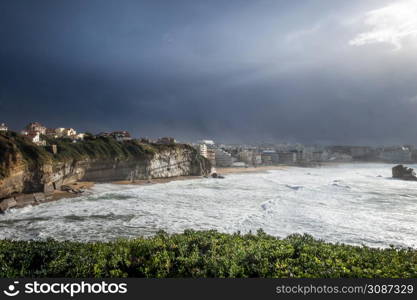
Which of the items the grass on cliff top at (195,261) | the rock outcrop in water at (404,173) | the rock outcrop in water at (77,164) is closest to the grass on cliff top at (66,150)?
the rock outcrop in water at (77,164)

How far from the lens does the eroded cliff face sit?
106ft

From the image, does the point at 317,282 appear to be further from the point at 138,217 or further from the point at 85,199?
the point at 85,199

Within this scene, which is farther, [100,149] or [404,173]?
[404,173]

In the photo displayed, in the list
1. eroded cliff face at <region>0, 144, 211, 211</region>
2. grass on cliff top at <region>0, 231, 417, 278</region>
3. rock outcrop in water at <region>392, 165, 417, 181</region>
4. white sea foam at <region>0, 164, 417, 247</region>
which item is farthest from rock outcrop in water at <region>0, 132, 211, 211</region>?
rock outcrop in water at <region>392, 165, 417, 181</region>

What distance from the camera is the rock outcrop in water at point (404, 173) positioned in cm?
7144

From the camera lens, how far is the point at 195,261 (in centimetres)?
837

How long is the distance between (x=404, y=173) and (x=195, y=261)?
82624mm

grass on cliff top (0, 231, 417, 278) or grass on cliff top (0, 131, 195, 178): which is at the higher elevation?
grass on cliff top (0, 131, 195, 178)

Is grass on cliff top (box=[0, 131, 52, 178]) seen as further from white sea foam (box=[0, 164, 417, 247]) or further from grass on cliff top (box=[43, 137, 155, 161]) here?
white sea foam (box=[0, 164, 417, 247])

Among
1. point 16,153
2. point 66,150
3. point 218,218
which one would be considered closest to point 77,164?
point 66,150

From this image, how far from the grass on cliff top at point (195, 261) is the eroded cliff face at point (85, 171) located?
2355 centimetres

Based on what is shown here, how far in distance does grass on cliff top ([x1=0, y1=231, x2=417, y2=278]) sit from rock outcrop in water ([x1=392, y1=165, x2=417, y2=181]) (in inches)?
2949

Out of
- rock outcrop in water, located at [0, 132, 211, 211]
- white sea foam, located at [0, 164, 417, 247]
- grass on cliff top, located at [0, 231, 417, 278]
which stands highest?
rock outcrop in water, located at [0, 132, 211, 211]

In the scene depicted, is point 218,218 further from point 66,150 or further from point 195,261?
point 66,150
